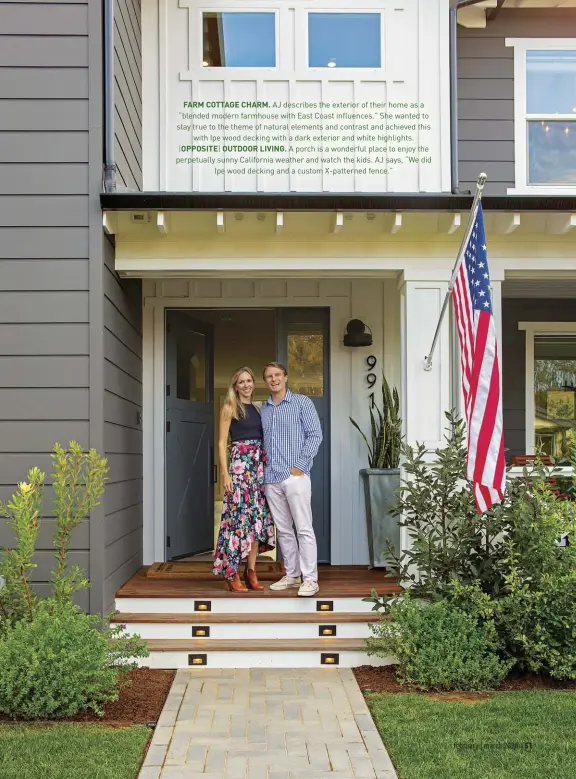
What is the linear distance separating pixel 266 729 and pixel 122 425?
2523mm

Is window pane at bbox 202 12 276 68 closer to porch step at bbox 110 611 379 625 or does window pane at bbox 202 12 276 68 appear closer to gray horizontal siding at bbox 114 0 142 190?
gray horizontal siding at bbox 114 0 142 190

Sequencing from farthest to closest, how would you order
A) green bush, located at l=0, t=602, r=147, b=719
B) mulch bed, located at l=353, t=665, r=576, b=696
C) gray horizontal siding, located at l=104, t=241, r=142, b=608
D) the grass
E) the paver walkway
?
gray horizontal siding, located at l=104, t=241, r=142, b=608 → mulch bed, located at l=353, t=665, r=576, b=696 → green bush, located at l=0, t=602, r=147, b=719 → the paver walkway → the grass

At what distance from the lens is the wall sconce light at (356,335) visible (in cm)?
703

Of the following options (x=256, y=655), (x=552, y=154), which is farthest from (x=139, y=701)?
(x=552, y=154)

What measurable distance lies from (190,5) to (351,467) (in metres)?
3.92

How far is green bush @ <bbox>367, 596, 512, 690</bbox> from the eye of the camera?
4695 mm

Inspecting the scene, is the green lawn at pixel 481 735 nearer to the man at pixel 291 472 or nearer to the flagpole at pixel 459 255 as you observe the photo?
the man at pixel 291 472

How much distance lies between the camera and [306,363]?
7324 millimetres

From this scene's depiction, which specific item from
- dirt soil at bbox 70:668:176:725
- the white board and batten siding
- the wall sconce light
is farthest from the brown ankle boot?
the white board and batten siding

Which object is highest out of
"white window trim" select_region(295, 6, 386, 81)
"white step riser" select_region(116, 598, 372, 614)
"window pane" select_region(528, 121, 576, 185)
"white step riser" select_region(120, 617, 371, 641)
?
"white window trim" select_region(295, 6, 386, 81)

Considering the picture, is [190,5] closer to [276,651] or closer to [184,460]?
[184,460]

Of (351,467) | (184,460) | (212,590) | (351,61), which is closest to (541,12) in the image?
(351,61)

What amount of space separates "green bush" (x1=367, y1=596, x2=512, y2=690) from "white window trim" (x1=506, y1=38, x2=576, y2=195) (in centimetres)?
380

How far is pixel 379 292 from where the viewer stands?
7273mm
